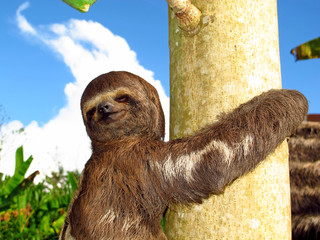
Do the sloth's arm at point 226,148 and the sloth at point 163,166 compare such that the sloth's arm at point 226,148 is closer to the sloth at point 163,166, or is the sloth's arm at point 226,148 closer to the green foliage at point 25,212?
the sloth at point 163,166

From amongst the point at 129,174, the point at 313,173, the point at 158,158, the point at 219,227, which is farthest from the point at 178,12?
the point at 313,173

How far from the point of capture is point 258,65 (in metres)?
2.72

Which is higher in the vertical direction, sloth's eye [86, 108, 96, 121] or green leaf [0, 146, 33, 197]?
sloth's eye [86, 108, 96, 121]

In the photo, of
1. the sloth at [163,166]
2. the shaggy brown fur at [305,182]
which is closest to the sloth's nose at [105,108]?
the sloth at [163,166]

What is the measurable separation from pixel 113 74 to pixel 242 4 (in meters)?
1.38

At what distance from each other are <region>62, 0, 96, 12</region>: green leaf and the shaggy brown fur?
386 centimetres

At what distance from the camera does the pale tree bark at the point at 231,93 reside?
2.55 metres

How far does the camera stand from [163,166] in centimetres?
276

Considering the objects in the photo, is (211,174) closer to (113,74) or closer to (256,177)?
(256,177)

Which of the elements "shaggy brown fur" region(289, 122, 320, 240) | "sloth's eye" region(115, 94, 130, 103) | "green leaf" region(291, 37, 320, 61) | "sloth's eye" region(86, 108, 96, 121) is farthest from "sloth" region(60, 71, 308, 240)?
"green leaf" region(291, 37, 320, 61)

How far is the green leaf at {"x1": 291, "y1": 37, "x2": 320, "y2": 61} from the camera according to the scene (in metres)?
10.5

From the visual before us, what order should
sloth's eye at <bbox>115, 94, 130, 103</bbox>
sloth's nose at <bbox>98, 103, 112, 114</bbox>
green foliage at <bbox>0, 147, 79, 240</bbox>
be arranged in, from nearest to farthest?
sloth's nose at <bbox>98, 103, 112, 114</bbox>
sloth's eye at <bbox>115, 94, 130, 103</bbox>
green foliage at <bbox>0, 147, 79, 240</bbox>

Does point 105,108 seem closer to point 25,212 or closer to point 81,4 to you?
point 81,4

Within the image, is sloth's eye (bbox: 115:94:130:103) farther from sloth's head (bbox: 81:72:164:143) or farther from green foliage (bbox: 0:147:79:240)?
green foliage (bbox: 0:147:79:240)
